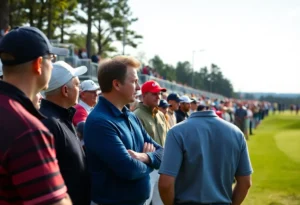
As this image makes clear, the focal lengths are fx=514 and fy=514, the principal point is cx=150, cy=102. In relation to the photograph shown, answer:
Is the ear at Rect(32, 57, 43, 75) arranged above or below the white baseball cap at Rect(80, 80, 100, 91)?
above

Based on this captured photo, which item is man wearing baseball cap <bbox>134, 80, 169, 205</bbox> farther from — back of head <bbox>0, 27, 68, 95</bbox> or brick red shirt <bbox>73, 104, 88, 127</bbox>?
back of head <bbox>0, 27, 68, 95</bbox>

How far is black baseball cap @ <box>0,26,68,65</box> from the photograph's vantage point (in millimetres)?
2477

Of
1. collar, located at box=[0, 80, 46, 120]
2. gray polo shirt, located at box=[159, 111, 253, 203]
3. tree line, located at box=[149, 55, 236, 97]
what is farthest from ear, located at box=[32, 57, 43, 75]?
tree line, located at box=[149, 55, 236, 97]

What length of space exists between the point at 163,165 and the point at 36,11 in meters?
34.1

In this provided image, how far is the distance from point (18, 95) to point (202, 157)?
82.7 inches

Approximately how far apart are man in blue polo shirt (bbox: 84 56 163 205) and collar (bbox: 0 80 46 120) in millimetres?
1632

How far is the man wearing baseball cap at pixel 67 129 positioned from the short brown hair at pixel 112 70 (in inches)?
9.2

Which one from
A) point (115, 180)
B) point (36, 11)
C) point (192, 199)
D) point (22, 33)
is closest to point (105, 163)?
point (115, 180)

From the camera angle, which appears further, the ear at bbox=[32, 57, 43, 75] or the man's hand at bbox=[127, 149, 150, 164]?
the man's hand at bbox=[127, 149, 150, 164]

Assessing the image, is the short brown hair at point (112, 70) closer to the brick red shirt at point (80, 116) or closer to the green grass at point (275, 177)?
the brick red shirt at point (80, 116)

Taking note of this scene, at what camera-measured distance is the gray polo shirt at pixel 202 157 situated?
4137 millimetres

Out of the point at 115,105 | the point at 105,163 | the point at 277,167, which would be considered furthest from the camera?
the point at 277,167

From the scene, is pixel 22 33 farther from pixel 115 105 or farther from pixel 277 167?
pixel 277 167

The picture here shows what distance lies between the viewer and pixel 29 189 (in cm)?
216
